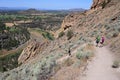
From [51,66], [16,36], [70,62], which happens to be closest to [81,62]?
[70,62]

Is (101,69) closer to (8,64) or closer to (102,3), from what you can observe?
(102,3)

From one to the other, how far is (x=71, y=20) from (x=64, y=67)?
1354 inches

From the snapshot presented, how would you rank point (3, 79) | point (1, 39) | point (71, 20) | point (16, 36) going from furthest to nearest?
point (16, 36) → point (1, 39) → point (71, 20) → point (3, 79)

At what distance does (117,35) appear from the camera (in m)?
19.5

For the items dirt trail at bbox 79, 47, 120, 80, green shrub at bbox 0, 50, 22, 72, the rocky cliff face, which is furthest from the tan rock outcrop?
dirt trail at bbox 79, 47, 120, 80

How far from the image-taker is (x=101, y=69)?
44.8ft

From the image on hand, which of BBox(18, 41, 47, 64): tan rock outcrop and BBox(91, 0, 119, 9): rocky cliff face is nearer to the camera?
BBox(18, 41, 47, 64): tan rock outcrop

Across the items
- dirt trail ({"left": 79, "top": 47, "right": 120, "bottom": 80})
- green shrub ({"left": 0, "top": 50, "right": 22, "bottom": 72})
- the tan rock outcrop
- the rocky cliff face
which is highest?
the rocky cliff face

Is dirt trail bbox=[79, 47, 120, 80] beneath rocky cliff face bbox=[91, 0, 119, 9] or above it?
beneath

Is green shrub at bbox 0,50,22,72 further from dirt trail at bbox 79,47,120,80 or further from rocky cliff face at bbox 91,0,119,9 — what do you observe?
dirt trail at bbox 79,47,120,80

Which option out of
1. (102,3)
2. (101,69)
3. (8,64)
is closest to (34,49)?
(102,3)

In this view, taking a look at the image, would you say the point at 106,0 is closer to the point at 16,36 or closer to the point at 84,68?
the point at 84,68

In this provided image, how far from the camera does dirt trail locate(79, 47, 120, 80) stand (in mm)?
12469

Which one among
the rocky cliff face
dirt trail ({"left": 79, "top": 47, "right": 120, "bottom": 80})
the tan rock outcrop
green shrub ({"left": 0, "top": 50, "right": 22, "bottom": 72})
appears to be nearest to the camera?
dirt trail ({"left": 79, "top": 47, "right": 120, "bottom": 80})
